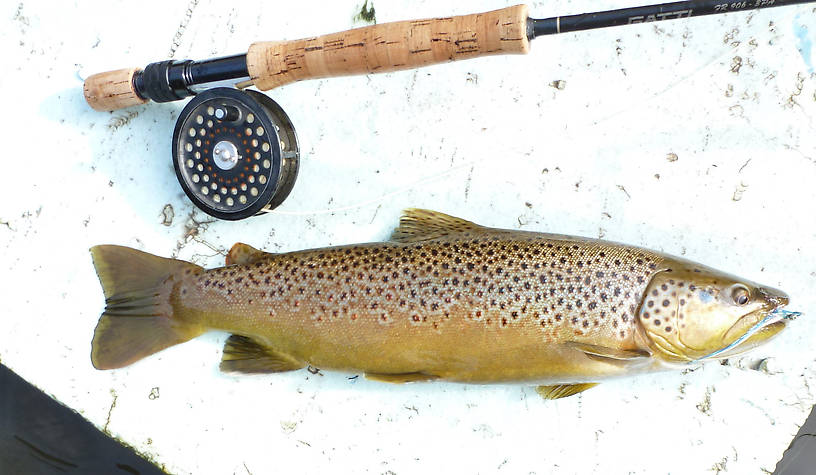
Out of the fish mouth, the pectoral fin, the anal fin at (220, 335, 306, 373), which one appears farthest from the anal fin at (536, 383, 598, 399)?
Result: the anal fin at (220, 335, 306, 373)

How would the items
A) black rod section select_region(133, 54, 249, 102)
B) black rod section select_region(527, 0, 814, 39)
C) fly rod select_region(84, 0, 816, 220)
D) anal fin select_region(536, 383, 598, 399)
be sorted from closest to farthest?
1. black rod section select_region(527, 0, 814, 39)
2. fly rod select_region(84, 0, 816, 220)
3. black rod section select_region(133, 54, 249, 102)
4. anal fin select_region(536, 383, 598, 399)

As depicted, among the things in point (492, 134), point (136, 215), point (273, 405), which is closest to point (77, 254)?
point (136, 215)

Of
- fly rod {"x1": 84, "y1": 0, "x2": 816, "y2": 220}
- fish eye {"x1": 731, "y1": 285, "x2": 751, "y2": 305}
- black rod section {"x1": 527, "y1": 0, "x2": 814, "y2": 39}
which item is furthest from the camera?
fish eye {"x1": 731, "y1": 285, "x2": 751, "y2": 305}

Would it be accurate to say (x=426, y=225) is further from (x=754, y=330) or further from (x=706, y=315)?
(x=754, y=330)

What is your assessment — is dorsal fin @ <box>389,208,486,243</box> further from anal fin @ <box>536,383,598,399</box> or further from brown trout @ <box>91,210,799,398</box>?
anal fin @ <box>536,383,598,399</box>

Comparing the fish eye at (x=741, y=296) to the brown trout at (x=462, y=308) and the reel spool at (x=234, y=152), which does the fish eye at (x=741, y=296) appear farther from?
the reel spool at (x=234, y=152)

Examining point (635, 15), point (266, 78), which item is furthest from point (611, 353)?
point (266, 78)

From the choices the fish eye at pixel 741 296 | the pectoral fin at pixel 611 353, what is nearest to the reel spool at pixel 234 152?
the pectoral fin at pixel 611 353
